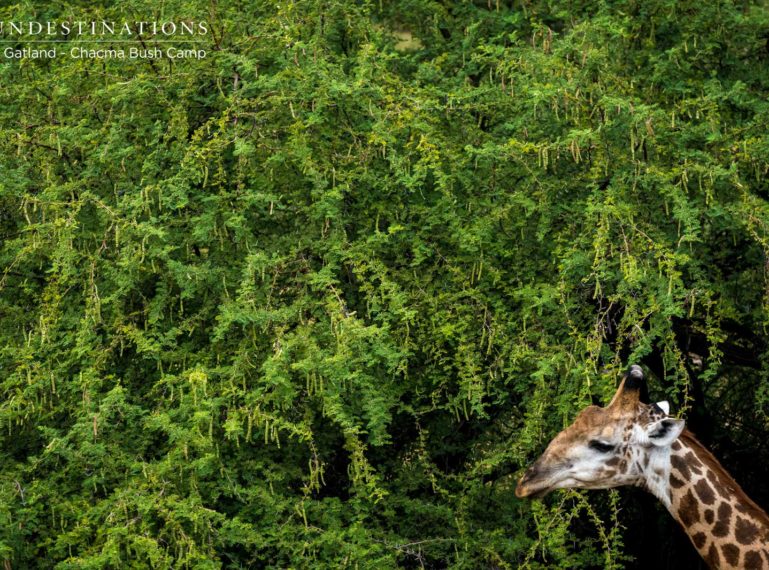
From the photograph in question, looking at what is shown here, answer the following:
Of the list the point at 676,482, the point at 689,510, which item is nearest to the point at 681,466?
the point at 676,482

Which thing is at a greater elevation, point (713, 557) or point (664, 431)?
point (664, 431)

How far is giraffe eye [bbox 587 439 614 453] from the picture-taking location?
6.76 meters

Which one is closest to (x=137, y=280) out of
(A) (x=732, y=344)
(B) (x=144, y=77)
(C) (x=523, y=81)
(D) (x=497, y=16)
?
(B) (x=144, y=77)

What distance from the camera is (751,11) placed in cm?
971

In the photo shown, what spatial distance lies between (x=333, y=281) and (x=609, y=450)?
79.4 inches

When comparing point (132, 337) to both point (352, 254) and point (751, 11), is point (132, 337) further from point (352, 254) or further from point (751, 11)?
point (751, 11)

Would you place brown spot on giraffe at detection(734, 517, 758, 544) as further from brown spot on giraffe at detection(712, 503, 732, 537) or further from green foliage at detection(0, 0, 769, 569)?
green foliage at detection(0, 0, 769, 569)

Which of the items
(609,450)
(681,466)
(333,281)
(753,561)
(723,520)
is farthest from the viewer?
(333,281)

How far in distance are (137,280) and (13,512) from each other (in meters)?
1.62

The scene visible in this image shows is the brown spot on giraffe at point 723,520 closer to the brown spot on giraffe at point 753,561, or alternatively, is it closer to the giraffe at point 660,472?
the giraffe at point 660,472

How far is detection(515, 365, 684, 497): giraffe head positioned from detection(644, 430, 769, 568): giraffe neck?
0.06 meters

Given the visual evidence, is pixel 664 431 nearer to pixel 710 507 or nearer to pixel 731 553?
pixel 710 507

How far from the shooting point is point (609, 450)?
6.77 meters

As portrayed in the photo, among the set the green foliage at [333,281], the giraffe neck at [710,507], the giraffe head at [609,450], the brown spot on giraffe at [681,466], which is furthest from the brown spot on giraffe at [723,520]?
the green foliage at [333,281]
